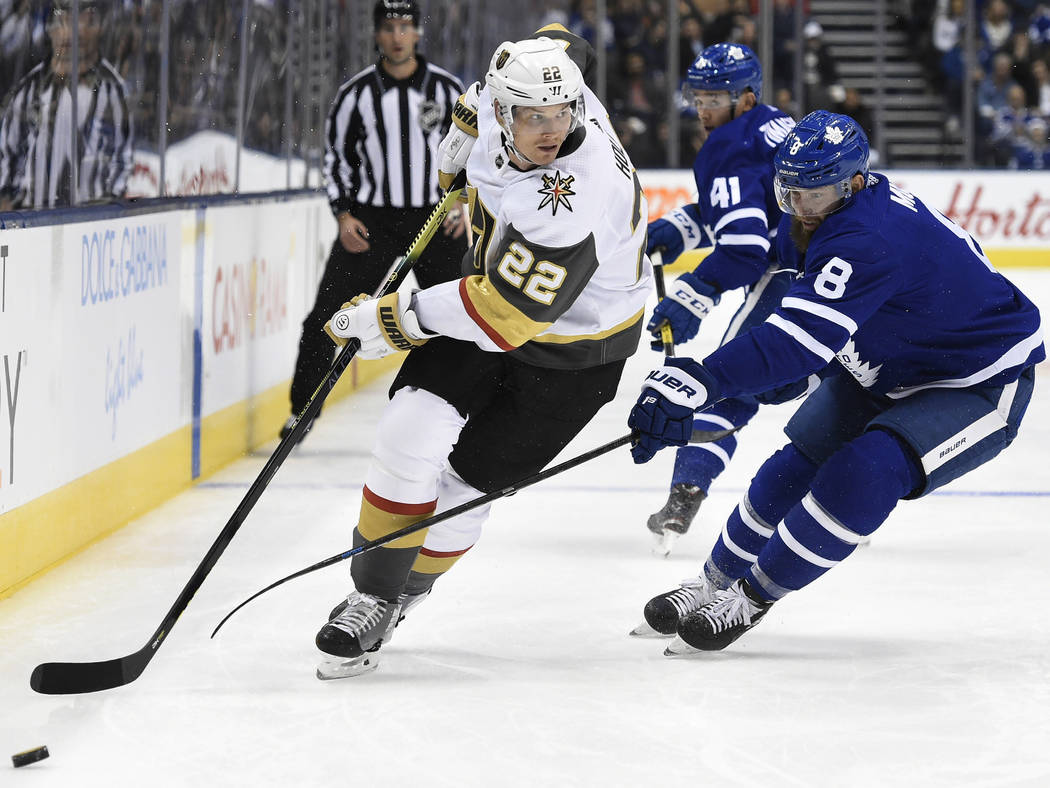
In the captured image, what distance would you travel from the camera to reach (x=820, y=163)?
250cm

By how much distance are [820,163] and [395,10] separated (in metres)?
2.57

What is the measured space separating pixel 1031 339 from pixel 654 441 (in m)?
0.73

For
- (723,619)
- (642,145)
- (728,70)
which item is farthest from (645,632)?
(642,145)

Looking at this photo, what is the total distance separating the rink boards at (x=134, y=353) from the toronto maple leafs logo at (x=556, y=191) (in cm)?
121

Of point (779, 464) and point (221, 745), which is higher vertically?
point (779, 464)

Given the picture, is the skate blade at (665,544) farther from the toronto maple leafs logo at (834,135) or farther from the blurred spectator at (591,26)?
the blurred spectator at (591,26)

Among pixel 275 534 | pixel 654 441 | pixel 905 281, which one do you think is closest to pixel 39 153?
pixel 275 534

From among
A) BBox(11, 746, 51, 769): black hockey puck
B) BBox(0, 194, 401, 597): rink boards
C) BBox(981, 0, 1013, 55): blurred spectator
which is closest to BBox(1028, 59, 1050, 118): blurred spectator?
BBox(981, 0, 1013, 55): blurred spectator

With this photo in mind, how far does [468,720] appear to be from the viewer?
7.72ft

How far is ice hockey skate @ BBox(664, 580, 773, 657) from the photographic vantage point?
2656mm

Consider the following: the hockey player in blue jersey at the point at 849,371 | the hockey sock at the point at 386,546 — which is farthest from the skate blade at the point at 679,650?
the hockey sock at the point at 386,546

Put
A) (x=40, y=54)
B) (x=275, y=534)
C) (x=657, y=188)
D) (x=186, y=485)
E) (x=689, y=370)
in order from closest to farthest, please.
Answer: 1. (x=689, y=370)
2. (x=40, y=54)
3. (x=275, y=534)
4. (x=186, y=485)
5. (x=657, y=188)

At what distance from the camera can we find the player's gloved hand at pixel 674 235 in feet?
12.4

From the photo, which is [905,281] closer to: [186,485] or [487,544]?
[487,544]
